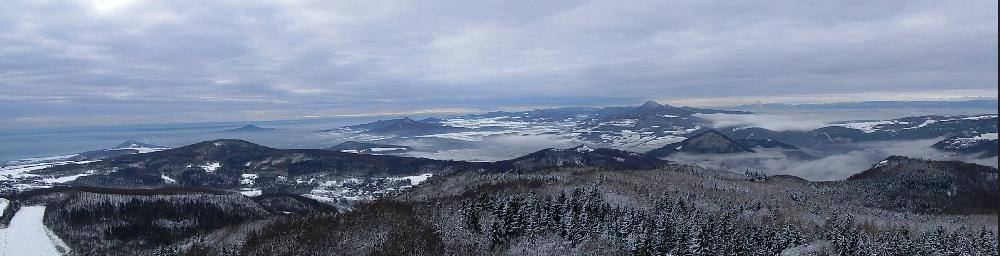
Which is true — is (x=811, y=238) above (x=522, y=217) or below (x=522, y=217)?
below

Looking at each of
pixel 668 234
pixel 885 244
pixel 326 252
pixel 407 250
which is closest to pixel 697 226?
pixel 668 234

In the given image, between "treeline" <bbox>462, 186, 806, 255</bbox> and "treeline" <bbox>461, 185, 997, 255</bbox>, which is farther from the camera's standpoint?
"treeline" <bbox>461, 185, 997, 255</bbox>

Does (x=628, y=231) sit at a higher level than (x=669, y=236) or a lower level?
higher

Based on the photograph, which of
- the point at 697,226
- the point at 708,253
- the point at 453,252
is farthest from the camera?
the point at 697,226

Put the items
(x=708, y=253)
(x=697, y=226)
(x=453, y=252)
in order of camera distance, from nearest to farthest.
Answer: (x=708, y=253)
(x=453, y=252)
(x=697, y=226)

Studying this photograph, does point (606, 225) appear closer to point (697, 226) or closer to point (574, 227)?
point (574, 227)

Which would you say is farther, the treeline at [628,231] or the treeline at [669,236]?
the treeline at [669,236]

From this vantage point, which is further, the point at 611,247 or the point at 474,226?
the point at 474,226

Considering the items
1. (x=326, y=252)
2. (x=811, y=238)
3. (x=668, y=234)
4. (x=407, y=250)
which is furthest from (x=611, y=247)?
(x=326, y=252)

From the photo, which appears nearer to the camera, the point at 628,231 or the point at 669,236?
the point at 669,236
